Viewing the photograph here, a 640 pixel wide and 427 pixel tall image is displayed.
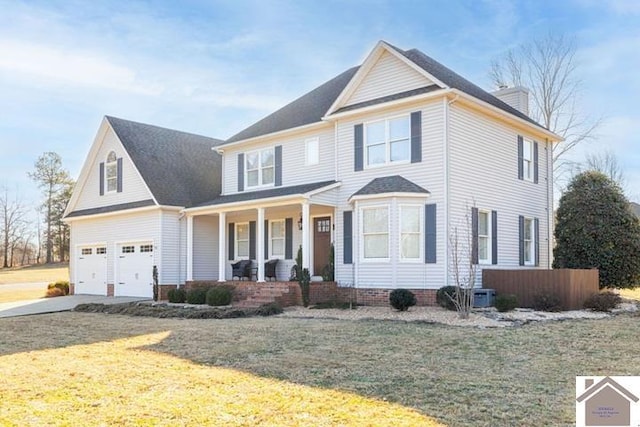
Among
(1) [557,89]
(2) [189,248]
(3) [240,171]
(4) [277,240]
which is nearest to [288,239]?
(4) [277,240]

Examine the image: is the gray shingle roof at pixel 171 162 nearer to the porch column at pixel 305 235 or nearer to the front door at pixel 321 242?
the front door at pixel 321 242

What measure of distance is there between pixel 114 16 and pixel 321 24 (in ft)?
Answer: 18.8

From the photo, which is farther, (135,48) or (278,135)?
(278,135)

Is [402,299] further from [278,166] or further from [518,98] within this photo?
[518,98]

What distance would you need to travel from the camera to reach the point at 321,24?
1636cm

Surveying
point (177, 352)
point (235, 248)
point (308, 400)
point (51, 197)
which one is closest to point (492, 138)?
point (235, 248)

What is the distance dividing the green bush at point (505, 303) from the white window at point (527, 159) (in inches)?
242

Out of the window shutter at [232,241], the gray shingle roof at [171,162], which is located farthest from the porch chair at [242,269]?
the gray shingle roof at [171,162]

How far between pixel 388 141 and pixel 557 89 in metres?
21.0

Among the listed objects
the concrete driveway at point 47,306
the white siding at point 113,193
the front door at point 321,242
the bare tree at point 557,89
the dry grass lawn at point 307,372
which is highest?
the bare tree at point 557,89

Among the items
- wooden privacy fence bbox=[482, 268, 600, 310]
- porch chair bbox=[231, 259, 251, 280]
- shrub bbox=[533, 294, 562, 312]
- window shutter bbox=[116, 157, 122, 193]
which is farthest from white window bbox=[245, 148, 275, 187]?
shrub bbox=[533, 294, 562, 312]

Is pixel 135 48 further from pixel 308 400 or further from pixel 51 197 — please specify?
pixel 51 197

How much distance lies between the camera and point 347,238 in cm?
1744

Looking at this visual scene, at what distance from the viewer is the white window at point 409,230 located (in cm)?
1598
